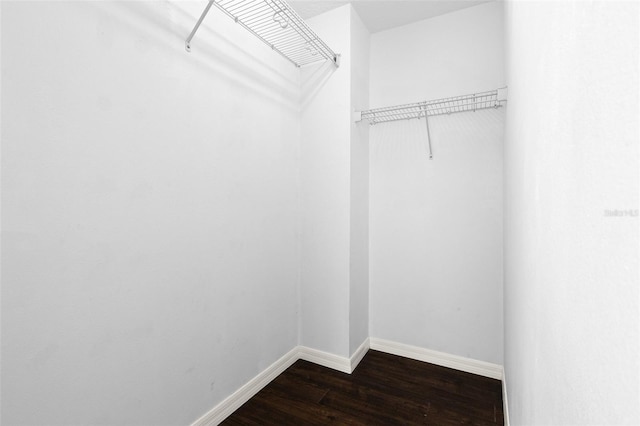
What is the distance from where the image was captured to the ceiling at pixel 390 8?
2088 millimetres

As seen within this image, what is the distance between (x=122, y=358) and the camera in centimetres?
122

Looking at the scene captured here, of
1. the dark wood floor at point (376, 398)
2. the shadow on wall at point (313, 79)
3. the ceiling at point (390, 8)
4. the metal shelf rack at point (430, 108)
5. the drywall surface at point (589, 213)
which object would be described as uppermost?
the ceiling at point (390, 8)

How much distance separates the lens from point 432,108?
2246 mm

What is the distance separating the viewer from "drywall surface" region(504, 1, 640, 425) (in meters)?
0.23

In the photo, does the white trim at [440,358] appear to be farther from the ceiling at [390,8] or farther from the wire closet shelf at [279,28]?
the ceiling at [390,8]

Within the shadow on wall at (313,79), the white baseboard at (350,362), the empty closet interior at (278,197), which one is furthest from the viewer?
the shadow on wall at (313,79)

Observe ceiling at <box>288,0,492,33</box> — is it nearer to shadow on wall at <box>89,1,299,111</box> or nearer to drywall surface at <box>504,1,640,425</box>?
shadow on wall at <box>89,1,299,111</box>

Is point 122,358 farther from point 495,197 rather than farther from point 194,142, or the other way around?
point 495,197

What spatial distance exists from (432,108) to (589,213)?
2145mm

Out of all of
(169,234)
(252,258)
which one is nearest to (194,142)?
(169,234)

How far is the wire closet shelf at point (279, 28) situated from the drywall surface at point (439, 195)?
62cm

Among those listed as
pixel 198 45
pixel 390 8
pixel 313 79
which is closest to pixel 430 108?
pixel 390 8

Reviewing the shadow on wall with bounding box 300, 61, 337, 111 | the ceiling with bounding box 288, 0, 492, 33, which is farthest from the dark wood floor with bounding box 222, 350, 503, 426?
the ceiling with bounding box 288, 0, 492, 33

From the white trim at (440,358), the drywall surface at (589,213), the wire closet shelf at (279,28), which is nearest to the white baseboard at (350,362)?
the white trim at (440,358)
